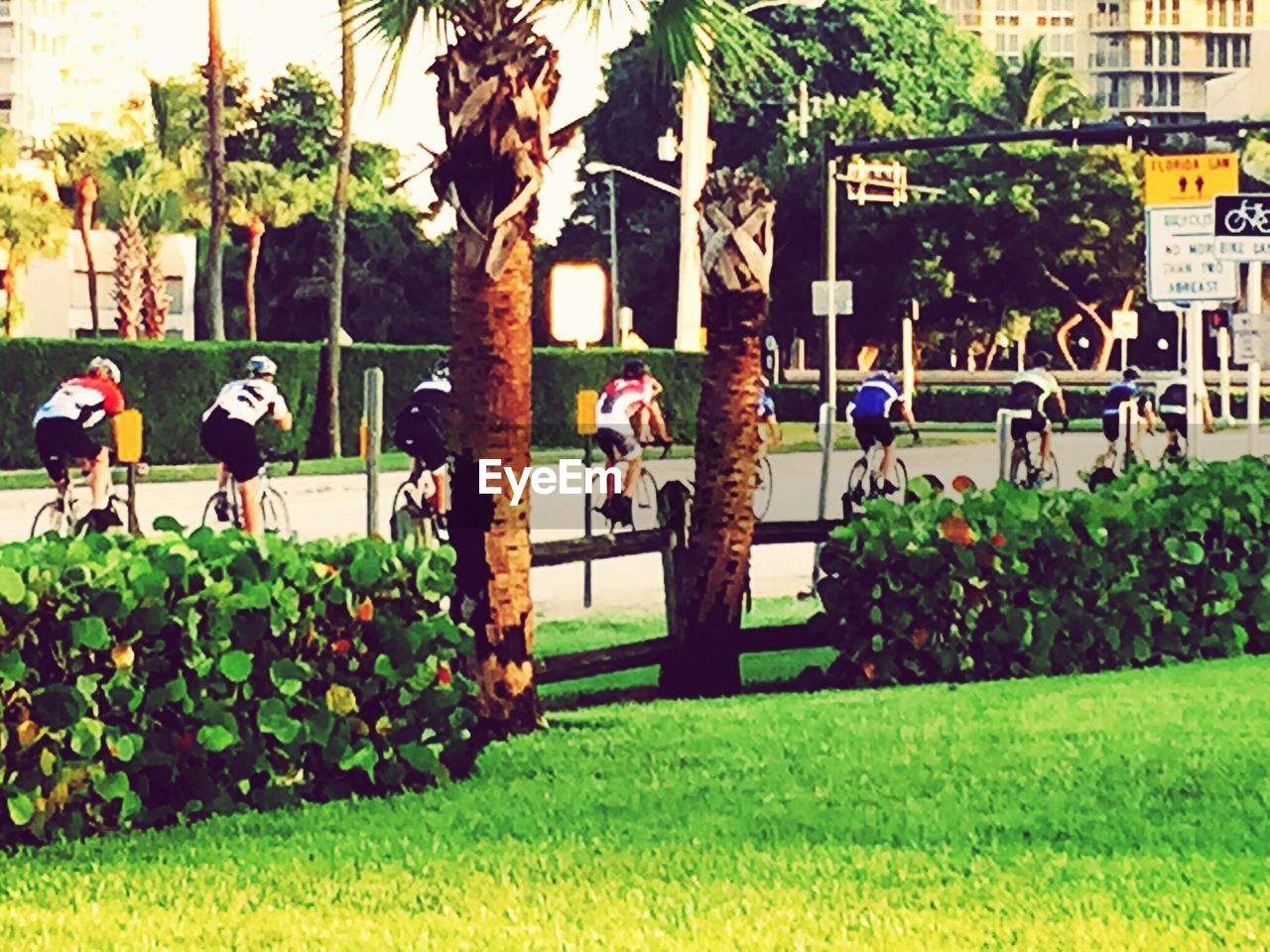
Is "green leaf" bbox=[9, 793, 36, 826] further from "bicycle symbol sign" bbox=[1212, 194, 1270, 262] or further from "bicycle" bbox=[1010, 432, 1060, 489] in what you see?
"bicycle" bbox=[1010, 432, 1060, 489]

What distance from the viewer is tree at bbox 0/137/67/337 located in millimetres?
68625

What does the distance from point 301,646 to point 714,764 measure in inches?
71.6

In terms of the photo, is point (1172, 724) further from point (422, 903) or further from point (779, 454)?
point (779, 454)

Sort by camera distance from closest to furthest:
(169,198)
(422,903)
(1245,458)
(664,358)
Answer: (422,903), (1245,458), (664,358), (169,198)

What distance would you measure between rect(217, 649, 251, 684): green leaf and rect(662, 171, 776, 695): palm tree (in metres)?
5.09

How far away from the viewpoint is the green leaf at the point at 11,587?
25.5 feet

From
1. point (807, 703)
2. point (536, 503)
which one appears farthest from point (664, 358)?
point (807, 703)

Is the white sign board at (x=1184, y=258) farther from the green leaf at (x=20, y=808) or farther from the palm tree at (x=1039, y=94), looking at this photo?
the palm tree at (x=1039, y=94)

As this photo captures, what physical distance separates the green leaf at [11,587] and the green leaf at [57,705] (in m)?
0.31

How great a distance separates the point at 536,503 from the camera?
35.5 meters

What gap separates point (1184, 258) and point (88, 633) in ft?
47.4

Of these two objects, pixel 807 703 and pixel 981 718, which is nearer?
pixel 981 718

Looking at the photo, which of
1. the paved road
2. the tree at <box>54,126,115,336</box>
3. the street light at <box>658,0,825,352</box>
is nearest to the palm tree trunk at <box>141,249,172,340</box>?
the tree at <box>54,126,115,336</box>

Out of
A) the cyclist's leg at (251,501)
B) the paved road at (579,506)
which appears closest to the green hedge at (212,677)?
the paved road at (579,506)
